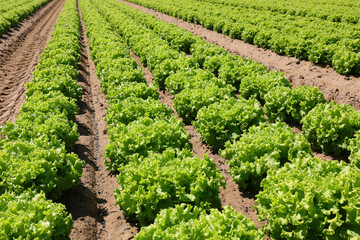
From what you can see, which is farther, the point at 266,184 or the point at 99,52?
the point at 99,52

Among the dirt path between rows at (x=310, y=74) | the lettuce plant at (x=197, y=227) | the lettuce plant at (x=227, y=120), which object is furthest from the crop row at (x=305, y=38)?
the lettuce plant at (x=197, y=227)

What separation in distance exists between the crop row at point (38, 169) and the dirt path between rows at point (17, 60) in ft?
12.3

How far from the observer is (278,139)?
7.47 m

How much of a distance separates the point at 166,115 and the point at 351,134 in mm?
5723

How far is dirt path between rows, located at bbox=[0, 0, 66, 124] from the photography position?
49.1 feet

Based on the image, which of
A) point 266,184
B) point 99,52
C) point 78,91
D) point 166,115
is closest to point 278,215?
point 266,184

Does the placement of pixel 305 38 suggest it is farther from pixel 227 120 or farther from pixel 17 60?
pixel 17 60

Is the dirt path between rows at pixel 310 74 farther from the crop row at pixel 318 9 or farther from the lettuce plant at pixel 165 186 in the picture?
the crop row at pixel 318 9

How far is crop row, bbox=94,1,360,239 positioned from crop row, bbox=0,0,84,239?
58.7 inches

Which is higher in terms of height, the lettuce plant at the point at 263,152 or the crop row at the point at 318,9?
the lettuce plant at the point at 263,152

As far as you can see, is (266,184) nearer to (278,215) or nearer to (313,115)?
(278,215)

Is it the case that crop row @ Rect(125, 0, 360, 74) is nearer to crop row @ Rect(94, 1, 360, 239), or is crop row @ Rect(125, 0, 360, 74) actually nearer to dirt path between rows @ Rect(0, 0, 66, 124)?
crop row @ Rect(94, 1, 360, 239)

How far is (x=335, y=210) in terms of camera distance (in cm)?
546

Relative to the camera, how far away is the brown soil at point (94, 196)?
277 inches
